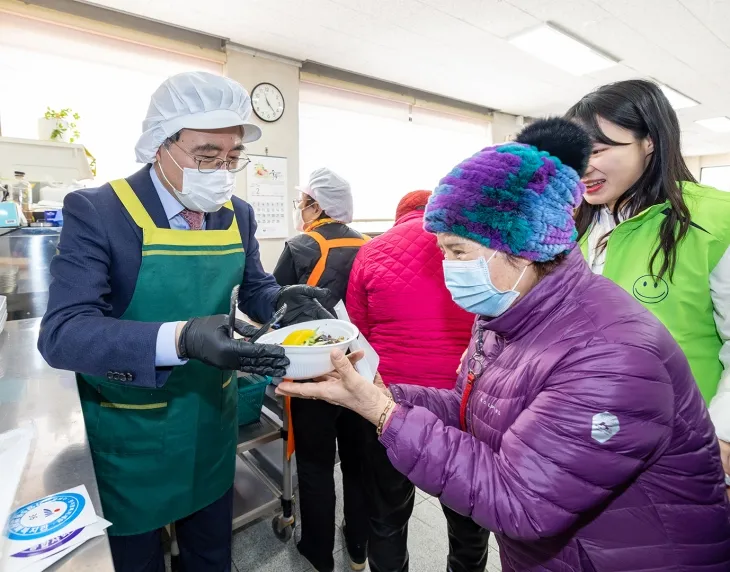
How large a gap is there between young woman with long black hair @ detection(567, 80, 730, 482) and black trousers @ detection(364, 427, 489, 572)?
0.97 meters

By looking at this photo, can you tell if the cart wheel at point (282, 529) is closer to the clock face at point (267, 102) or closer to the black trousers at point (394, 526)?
the black trousers at point (394, 526)

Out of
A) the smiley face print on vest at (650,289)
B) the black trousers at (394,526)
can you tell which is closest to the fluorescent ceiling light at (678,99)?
the smiley face print on vest at (650,289)

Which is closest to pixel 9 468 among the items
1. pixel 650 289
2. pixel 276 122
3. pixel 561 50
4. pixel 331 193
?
pixel 650 289

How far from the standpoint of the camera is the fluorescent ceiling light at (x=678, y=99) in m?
4.78

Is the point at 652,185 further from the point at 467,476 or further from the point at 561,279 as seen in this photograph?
the point at 467,476

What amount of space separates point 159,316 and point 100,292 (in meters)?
0.15

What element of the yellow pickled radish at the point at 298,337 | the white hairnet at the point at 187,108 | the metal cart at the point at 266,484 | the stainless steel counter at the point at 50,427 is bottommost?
the metal cart at the point at 266,484

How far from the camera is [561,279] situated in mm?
814

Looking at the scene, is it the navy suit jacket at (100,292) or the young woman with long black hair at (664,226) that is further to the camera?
the young woman with long black hair at (664,226)

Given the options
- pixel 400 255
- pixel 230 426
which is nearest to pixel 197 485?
pixel 230 426

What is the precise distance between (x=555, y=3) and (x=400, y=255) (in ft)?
8.04

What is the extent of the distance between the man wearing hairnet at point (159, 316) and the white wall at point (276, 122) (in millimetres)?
2457

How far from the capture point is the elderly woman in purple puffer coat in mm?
677

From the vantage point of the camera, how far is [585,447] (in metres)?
0.67
